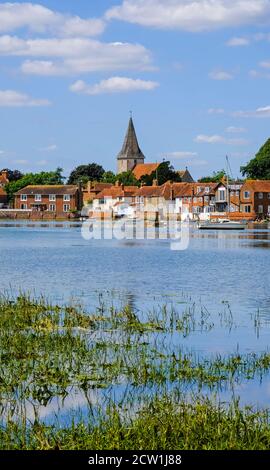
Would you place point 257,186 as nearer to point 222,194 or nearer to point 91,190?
point 222,194

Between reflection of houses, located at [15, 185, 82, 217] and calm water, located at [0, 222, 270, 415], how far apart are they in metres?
123

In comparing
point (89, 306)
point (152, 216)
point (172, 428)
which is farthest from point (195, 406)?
point (152, 216)

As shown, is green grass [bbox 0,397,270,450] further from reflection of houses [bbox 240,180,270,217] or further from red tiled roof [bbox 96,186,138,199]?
red tiled roof [bbox 96,186,138,199]

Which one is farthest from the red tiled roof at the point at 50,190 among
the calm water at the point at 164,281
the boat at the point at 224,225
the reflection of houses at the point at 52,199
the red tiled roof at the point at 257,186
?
the calm water at the point at 164,281

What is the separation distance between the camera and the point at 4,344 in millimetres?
20141

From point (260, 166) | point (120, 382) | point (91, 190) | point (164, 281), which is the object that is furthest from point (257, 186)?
point (120, 382)

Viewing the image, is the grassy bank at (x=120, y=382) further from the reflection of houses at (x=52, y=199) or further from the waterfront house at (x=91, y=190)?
the waterfront house at (x=91, y=190)

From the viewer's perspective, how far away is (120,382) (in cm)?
1714

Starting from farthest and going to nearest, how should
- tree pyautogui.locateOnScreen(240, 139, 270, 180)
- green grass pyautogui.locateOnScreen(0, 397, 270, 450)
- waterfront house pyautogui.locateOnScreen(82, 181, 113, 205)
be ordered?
waterfront house pyautogui.locateOnScreen(82, 181, 113, 205)
tree pyautogui.locateOnScreen(240, 139, 270, 180)
green grass pyautogui.locateOnScreen(0, 397, 270, 450)

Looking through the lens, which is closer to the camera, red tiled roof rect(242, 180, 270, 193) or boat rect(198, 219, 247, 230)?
boat rect(198, 219, 247, 230)

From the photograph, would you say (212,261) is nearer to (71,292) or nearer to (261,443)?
(71,292)

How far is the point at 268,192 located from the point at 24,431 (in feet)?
453

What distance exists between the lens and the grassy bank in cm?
1282

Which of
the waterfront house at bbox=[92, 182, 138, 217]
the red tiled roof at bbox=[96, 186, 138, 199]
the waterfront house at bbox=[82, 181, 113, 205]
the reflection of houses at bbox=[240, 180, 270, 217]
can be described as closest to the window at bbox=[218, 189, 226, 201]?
the reflection of houses at bbox=[240, 180, 270, 217]
